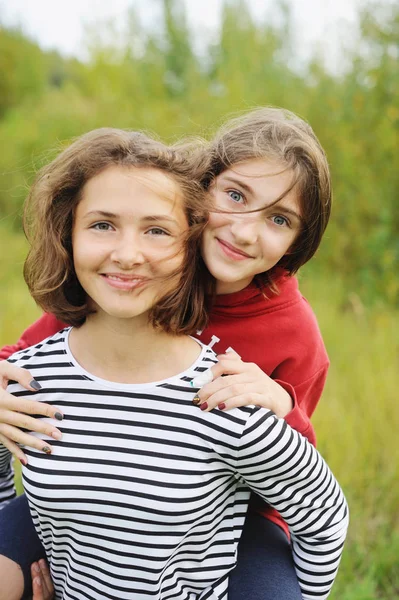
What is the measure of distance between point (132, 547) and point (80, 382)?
39cm

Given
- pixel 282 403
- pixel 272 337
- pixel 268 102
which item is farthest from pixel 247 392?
pixel 268 102

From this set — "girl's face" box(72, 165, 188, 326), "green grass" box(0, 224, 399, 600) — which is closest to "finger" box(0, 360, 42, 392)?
"girl's face" box(72, 165, 188, 326)

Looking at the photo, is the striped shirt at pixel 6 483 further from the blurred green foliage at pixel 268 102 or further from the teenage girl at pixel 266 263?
the blurred green foliage at pixel 268 102

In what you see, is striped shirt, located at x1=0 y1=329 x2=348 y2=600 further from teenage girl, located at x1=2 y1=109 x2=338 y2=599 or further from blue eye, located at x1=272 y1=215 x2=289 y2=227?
blue eye, located at x1=272 y1=215 x2=289 y2=227

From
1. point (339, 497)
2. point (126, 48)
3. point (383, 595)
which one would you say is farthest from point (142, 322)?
point (126, 48)

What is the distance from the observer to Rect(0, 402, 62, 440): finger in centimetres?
154

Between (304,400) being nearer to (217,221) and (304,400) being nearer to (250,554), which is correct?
(250,554)

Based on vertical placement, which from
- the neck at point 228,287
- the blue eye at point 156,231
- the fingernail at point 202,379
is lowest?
the fingernail at point 202,379

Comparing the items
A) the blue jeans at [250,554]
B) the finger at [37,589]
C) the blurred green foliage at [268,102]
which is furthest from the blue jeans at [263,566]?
the blurred green foliage at [268,102]

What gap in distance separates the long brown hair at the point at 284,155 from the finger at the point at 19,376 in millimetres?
678

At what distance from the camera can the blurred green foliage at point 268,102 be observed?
5.57m

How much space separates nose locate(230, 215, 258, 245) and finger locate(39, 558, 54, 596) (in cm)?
101

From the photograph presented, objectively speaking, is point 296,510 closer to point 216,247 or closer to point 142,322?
point 142,322

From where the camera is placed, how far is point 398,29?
5512 mm
